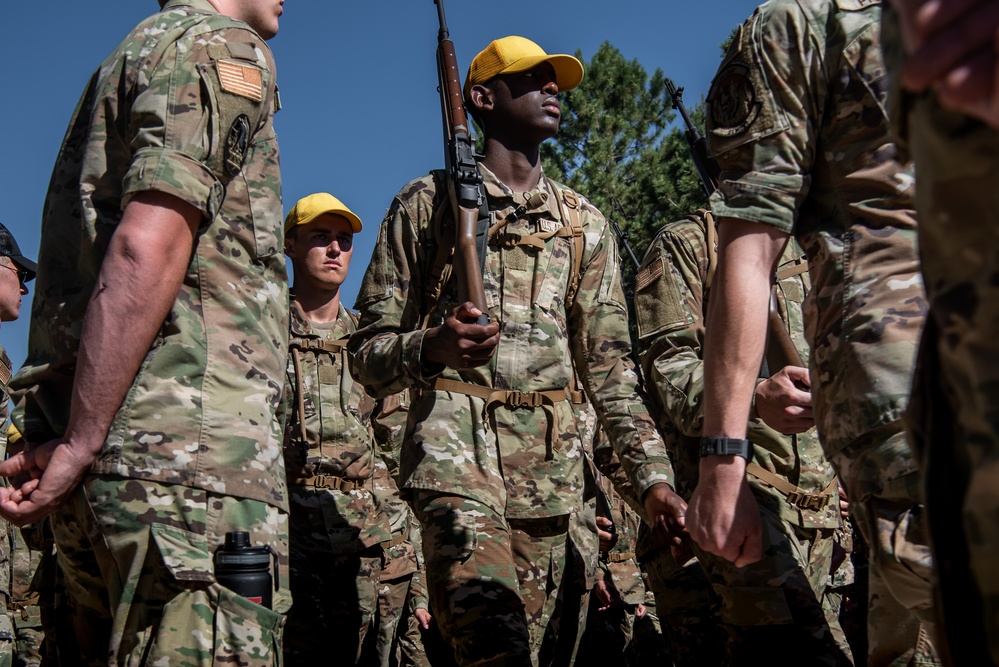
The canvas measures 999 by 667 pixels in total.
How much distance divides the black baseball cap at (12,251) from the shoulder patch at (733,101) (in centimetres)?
674

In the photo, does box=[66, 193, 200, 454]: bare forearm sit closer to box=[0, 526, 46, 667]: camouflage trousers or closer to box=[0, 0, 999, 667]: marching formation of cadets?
box=[0, 0, 999, 667]: marching formation of cadets

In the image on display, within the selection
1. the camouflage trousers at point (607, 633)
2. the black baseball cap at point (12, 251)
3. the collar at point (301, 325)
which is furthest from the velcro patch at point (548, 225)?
the black baseball cap at point (12, 251)

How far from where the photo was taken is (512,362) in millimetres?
5125

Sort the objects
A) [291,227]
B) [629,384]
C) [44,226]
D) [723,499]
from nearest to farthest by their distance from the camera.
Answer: [723,499] → [44,226] → [629,384] → [291,227]

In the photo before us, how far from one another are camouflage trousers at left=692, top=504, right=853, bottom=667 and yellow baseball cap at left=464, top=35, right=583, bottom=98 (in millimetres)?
2601

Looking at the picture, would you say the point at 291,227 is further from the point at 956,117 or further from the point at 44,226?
the point at 956,117

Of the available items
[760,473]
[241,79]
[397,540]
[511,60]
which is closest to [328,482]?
[397,540]

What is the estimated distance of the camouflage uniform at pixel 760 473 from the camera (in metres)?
4.66

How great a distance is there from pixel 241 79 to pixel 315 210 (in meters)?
5.27

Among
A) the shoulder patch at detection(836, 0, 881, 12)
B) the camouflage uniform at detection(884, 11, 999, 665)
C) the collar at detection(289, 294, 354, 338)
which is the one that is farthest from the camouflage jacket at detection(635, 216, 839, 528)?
the camouflage uniform at detection(884, 11, 999, 665)

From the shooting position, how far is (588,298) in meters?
5.48

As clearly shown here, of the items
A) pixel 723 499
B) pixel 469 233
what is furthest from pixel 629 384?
pixel 723 499

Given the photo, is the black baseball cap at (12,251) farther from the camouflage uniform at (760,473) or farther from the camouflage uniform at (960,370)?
the camouflage uniform at (960,370)

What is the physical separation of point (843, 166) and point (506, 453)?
8.49ft
